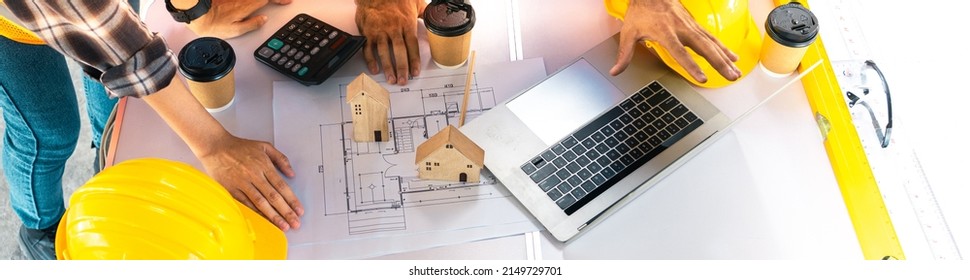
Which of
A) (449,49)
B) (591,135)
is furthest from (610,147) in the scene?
(449,49)

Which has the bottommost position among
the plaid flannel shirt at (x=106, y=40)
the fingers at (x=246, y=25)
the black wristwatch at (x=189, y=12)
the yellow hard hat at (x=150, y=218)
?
the fingers at (x=246, y=25)

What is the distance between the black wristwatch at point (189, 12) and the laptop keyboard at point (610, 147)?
0.55 m

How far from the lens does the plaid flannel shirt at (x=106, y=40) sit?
953 millimetres

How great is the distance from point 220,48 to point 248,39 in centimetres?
13

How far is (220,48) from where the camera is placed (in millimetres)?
1211

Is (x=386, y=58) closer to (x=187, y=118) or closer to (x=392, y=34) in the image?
(x=392, y=34)

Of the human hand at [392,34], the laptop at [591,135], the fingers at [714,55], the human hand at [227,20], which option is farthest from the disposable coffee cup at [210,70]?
the fingers at [714,55]

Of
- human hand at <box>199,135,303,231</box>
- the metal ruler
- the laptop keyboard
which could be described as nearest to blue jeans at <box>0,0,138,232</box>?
human hand at <box>199,135,303,231</box>

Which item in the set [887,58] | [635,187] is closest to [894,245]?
[635,187]

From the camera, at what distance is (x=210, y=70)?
3.87ft

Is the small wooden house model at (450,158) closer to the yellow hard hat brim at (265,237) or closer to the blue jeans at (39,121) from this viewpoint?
the yellow hard hat brim at (265,237)

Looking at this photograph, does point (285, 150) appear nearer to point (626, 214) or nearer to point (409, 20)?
point (409, 20)

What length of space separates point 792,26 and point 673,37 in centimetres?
17

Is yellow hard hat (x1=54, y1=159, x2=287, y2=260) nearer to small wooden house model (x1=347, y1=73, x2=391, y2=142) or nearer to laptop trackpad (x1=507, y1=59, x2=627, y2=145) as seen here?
small wooden house model (x1=347, y1=73, x2=391, y2=142)
